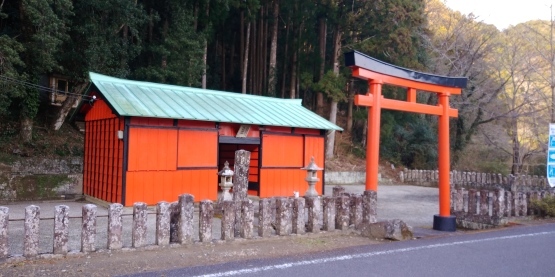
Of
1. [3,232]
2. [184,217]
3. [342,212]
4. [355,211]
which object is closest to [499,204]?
[355,211]

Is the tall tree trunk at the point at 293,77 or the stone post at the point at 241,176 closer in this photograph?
the stone post at the point at 241,176

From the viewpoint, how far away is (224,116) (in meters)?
13.2

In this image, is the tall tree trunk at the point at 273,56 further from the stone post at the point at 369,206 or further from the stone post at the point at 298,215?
the stone post at the point at 298,215

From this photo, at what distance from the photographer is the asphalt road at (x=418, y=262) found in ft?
18.8

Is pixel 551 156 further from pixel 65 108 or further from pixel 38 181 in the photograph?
pixel 65 108

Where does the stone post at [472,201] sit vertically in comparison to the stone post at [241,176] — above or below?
below

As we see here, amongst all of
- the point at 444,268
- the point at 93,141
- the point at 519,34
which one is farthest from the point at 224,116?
the point at 519,34

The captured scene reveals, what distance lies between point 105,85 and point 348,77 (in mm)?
15347

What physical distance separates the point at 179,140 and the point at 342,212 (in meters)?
5.75

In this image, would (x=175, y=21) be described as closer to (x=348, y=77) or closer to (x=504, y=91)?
(x=348, y=77)

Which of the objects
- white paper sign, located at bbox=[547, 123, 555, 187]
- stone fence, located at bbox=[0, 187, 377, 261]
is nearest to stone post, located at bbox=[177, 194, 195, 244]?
stone fence, located at bbox=[0, 187, 377, 261]

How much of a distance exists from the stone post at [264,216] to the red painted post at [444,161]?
178 inches

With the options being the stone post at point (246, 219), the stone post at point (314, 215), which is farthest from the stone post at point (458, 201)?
the stone post at point (246, 219)

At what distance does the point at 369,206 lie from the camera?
880 centimetres
